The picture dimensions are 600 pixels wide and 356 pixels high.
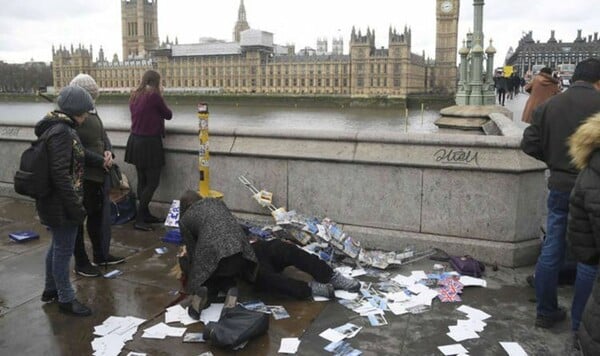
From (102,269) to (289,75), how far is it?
117251 millimetres

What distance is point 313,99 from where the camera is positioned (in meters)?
102

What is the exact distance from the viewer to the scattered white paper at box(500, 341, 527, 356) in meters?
3.51

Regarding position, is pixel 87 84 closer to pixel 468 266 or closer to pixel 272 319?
pixel 272 319

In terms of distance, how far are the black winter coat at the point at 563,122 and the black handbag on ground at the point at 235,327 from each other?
2161mm

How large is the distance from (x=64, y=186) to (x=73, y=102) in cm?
66

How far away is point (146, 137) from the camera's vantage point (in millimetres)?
6355

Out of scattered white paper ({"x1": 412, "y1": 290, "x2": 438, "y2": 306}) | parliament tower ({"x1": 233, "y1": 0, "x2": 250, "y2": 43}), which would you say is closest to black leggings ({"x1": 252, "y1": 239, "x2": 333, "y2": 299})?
scattered white paper ({"x1": 412, "y1": 290, "x2": 438, "y2": 306})

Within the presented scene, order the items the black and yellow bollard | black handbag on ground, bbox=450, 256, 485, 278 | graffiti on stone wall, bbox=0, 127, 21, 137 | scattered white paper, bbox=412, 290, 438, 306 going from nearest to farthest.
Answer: scattered white paper, bbox=412, 290, 438, 306 → black handbag on ground, bbox=450, 256, 485, 278 → the black and yellow bollard → graffiti on stone wall, bbox=0, 127, 21, 137

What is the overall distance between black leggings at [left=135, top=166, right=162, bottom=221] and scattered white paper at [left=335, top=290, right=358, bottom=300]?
2.87 metres

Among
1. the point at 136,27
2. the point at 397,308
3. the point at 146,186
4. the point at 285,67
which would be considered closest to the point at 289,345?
the point at 397,308

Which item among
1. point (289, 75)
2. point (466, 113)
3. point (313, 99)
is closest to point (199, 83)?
point (289, 75)

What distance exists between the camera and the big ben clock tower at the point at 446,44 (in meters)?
106

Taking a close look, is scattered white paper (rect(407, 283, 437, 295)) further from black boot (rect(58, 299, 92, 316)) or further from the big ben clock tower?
the big ben clock tower

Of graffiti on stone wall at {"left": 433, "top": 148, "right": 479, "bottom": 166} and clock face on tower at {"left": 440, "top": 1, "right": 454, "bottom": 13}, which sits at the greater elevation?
clock face on tower at {"left": 440, "top": 1, "right": 454, "bottom": 13}
